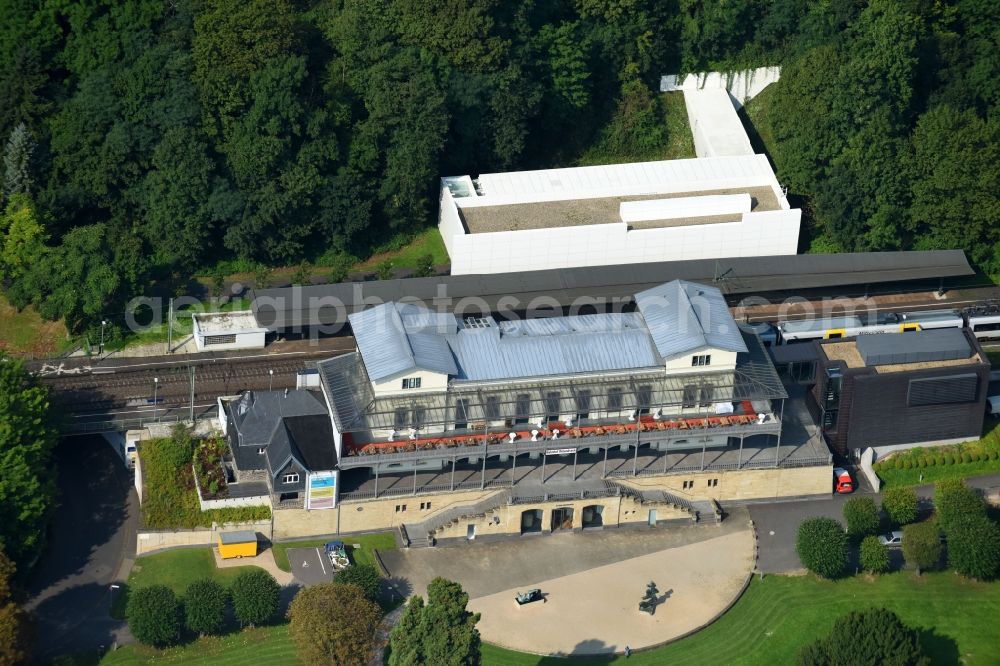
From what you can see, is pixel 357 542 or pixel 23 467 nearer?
pixel 23 467

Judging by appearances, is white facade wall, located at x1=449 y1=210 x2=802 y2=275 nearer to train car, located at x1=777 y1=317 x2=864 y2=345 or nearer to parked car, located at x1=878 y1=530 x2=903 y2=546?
train car, located at x1=777 y1=317 x2=864 y2=345

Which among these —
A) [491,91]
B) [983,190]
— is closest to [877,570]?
[983,190]

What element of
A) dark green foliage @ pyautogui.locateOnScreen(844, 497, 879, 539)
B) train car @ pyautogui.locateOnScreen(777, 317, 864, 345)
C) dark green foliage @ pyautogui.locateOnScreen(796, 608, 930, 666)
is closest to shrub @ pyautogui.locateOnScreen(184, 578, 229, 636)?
dark green foliage @ pyautogui.locateOnScreen(796, 608, 930, 666)

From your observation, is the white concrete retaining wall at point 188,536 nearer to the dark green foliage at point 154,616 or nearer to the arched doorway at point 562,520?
the dark green foliage at point 154,616

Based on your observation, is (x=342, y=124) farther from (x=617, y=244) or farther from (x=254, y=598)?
(x=254, y=598)

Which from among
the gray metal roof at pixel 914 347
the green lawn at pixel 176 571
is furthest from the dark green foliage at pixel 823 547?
the green lawn at pixel 176 571

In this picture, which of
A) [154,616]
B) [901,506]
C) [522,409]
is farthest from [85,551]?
[901,506]
